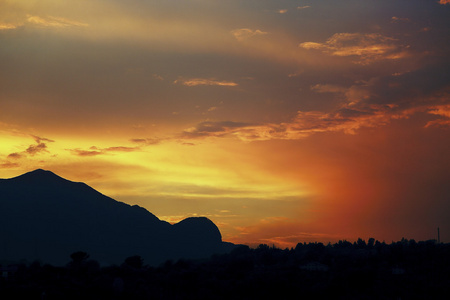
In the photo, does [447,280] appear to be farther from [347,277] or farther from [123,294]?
[123,294]

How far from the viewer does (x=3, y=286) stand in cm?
12025

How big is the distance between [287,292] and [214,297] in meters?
20.0

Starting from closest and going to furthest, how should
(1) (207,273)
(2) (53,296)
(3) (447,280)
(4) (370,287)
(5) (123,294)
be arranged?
(2) (53,296)
(5) (123,294)
(4) (370,287)
(3) (447,280)
(1) (207,273)

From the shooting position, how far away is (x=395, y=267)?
199 metres

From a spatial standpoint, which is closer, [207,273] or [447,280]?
[447,280]

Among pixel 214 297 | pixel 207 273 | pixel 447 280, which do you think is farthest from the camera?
pixel 207 273

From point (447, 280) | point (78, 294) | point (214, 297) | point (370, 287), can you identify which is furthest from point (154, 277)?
point (447, 280)

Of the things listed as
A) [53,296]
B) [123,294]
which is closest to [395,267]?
[123,294]

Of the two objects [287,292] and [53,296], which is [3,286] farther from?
[287,292]

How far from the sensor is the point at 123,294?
127 meters

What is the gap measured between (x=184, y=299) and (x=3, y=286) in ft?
134

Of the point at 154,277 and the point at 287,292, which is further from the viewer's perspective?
the point at 154,277

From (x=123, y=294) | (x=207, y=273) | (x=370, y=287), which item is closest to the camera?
(x=123, y=294)

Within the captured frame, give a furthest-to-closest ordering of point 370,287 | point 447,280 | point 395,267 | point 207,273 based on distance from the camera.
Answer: point 395,267, point 207,273, point 447,280, point 370,287
